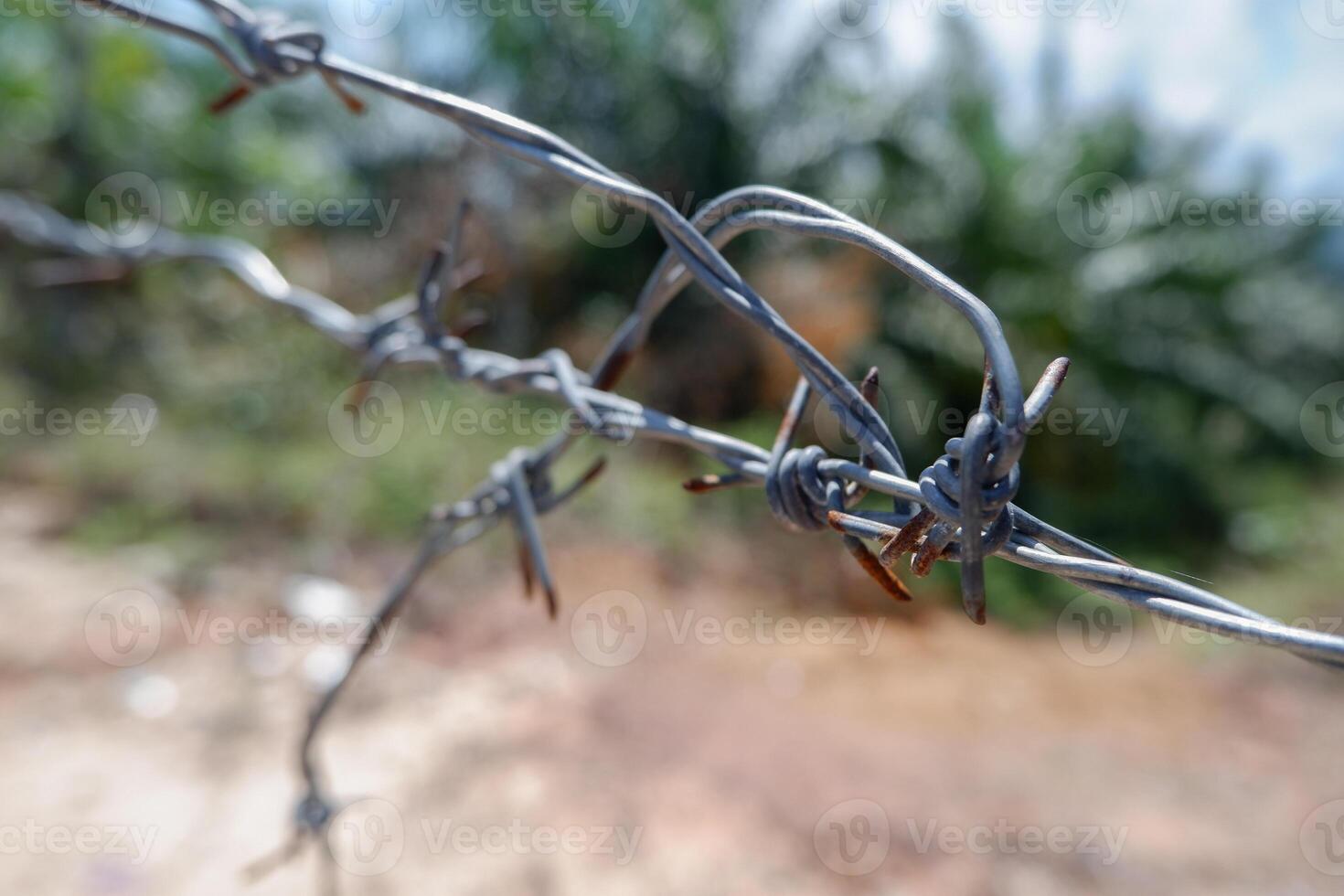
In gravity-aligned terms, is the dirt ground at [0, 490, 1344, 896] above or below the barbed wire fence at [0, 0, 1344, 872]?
below

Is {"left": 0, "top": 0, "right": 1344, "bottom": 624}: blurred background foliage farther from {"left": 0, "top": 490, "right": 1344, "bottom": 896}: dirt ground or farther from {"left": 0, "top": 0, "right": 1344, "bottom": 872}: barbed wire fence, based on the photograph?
{"left": 0, "top": 0, "right": 1344, "bottom": 872}: barbed wire fence

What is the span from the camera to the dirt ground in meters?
1.84

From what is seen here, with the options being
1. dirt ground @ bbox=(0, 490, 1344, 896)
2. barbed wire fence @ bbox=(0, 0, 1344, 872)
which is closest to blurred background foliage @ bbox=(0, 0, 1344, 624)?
dirt ground @ bbox=(0, 490, 1344, 896)

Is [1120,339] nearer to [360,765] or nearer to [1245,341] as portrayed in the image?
[1245,341]

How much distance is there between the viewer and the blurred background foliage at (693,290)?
17.5ft

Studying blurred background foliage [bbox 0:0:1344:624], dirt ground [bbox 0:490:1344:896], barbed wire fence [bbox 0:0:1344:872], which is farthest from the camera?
blurred background foliage [bbox 0:0:1344:624]

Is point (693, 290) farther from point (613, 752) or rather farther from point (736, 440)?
point (736, 440)

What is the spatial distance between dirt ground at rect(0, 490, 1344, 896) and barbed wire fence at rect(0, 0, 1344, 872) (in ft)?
2.09

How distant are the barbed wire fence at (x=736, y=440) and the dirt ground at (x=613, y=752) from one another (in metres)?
0.64

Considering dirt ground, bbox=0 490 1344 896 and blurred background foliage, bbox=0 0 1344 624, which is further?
blurred background foliage, bbox=0 0 1344 624

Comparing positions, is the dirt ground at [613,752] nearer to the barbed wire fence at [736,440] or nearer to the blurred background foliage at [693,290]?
the barbed wire fence at [736,440]

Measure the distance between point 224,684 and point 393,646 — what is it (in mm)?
506

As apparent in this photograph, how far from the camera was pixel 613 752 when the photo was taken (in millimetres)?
2250

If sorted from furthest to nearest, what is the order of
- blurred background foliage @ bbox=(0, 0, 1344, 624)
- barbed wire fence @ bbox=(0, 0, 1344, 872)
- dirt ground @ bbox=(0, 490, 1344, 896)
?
blurred background foliage @ bbox=(0, 0, 1344, 624)
dirt ground @ bbox=(0, 490, 1344, 896)
barbed wire fence @ bbox=(0, 0, 1344, 872)
